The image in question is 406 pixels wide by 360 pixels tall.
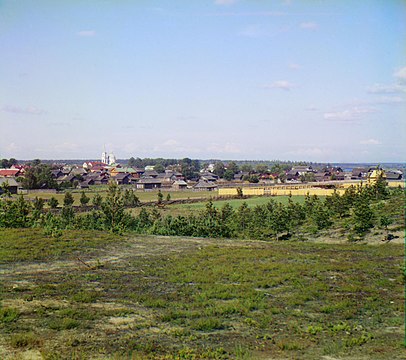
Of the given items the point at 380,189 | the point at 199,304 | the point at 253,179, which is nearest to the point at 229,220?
the point at 380,189

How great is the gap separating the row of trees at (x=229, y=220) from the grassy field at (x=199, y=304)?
18.7 ft

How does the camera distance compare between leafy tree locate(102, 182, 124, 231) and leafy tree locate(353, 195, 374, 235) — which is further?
leafy tree locate(102, 182, 124, 231)

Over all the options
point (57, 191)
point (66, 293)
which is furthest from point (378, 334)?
point (57, 191)

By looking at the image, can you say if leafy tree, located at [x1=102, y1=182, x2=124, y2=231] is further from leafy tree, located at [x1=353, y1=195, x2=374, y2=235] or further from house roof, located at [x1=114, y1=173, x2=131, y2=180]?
house roof, located at [x1=114, y1=173, x2=131, y2=180]

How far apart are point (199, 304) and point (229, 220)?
17136 millimetres

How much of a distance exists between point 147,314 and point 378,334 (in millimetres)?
3827

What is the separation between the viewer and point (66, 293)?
911 centimetres

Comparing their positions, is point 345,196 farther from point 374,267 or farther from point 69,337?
point 69,337

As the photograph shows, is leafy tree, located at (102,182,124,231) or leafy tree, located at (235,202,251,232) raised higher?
leafy tree, located at (102,182,124,231)

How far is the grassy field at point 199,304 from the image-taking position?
623 cm

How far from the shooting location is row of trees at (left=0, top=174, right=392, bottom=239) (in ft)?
66.1

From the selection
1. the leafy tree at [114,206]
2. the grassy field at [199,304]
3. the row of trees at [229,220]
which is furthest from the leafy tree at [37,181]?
the grassy field at [199,304]

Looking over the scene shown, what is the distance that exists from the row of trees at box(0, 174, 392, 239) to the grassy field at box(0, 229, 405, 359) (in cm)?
570

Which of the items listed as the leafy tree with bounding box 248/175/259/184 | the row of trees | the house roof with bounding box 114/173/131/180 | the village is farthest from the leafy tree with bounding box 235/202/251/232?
the house roof with bounding box 114/173/131/180
